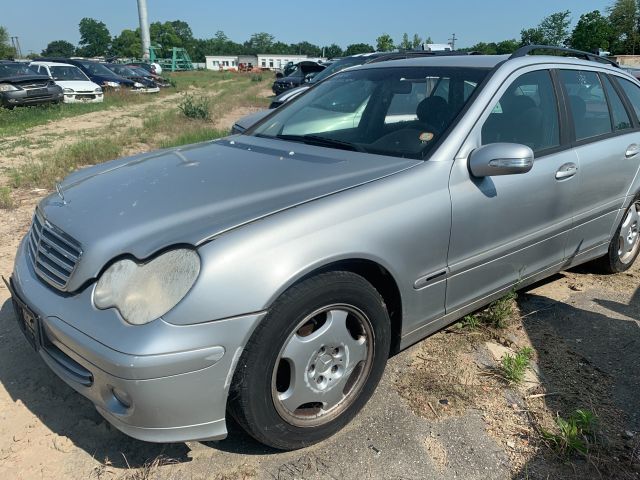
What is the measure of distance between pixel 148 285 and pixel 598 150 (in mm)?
2971

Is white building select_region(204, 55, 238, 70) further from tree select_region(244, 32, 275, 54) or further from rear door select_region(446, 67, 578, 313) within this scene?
rear door select_region(446, 67, 578, 313)

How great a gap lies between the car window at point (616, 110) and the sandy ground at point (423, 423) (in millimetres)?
1441

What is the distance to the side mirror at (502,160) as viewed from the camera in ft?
8.29

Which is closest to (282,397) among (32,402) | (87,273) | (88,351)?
(88,351)

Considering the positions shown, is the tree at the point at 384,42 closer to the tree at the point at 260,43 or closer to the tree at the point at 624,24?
the tree at the point at 624,24

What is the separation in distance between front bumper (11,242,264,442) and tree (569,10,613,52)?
51.2 meters

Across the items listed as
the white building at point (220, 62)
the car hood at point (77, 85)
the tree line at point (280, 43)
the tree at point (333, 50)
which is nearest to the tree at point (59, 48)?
the tree line at point (280, 43)

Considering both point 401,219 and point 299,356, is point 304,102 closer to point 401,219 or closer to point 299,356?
point 401,219

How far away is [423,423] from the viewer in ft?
8.12

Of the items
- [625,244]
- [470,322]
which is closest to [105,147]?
[470,322]

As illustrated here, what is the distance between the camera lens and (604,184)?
352cm

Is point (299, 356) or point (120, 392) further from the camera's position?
point (299, 356)

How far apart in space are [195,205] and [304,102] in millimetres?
1706

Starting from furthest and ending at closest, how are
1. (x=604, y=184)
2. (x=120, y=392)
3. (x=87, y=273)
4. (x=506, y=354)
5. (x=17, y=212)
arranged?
(x=17, y=212)
(x=604, y=184)
(x=506, y=354)
(x=87, y=273)
(x=120, y=392)
